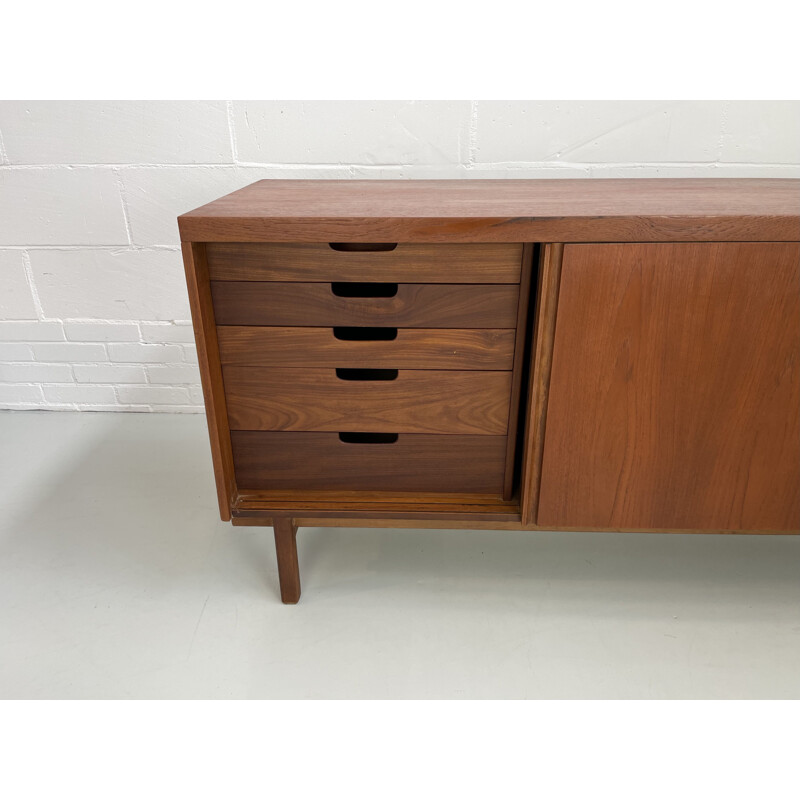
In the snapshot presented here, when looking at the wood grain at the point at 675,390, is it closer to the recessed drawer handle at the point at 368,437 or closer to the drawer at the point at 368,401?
the drawer at the point at 368,401

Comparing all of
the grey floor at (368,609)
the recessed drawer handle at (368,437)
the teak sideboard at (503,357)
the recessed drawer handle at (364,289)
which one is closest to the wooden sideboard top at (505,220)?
the teak sideboard at (503,357)

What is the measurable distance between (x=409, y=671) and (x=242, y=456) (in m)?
0.42

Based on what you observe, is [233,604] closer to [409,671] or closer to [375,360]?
[409,671]

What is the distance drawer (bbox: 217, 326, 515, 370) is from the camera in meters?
0.95

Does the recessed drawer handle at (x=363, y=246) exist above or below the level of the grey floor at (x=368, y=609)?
above

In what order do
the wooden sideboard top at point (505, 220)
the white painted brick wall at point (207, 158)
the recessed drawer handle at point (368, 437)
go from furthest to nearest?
the white painted brick wall at point (207, 158) → the recessed drawer handle at point (368, 437) → the wooden sideboard top at point (505, 220)

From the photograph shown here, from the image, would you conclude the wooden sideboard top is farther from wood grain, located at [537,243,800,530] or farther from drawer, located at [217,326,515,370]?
drawer, located at [217,326,515,370]

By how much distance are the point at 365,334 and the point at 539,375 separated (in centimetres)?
27

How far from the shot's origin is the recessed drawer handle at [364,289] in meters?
0.98

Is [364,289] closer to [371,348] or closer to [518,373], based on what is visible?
[371,348]

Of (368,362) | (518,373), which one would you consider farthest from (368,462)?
(518,373)

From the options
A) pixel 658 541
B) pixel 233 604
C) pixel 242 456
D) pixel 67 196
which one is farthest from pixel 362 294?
pixel 67 196

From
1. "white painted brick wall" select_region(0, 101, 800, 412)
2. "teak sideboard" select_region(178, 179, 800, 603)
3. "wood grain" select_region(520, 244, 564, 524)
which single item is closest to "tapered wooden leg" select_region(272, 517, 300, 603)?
"teak sideboard" select_region(178, 179, 800, 603)

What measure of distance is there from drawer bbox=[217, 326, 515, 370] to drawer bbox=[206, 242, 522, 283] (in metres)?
0.08
